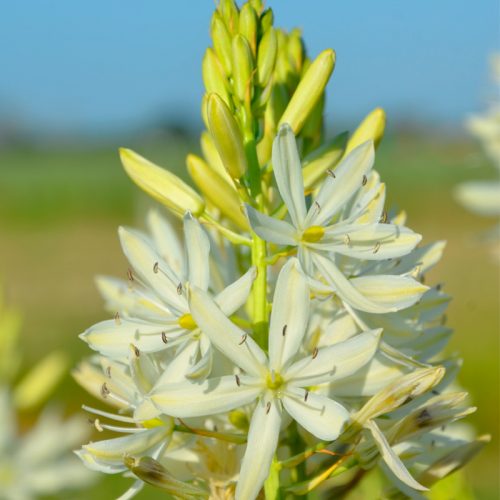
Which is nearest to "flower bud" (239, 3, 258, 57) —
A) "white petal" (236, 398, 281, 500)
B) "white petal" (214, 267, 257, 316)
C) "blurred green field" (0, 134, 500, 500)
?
"white petal" (214, 267, 257, 316)

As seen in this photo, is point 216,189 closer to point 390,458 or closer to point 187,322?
point 187,322

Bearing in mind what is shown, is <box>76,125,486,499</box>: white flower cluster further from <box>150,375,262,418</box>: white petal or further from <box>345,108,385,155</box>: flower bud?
<box>345,108,385,155</box>: flower bud

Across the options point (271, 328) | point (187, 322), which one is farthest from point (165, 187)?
point (271, 328)

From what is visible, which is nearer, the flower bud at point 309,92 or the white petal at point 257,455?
the white petal at point 257,455

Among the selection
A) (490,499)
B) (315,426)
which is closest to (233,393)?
(315,426)

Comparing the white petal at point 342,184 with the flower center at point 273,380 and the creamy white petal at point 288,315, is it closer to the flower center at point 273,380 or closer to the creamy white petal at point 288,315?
the creamy white petal at point 288,315

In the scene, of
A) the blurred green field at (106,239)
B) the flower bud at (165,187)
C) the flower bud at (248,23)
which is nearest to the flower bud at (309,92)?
the flower bud at (248,23)
